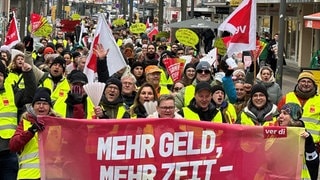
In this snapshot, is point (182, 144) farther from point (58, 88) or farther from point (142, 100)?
point (58, 88)

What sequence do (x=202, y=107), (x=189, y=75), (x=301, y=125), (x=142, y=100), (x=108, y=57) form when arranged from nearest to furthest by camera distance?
(x=301, y=125) → (x=202, y=107) → (x=142, y=100) → (x=108, y=57) → (x=189, y=75)

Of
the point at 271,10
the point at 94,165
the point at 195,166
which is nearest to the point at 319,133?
the point at 195,166

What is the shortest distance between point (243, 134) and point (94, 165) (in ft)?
3.99

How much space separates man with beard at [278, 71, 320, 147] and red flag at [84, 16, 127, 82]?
2.47 m

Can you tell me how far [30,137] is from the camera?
620cm

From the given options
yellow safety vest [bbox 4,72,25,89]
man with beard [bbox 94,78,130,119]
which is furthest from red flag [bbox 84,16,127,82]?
man with beard [bbox 94,78,130,119]

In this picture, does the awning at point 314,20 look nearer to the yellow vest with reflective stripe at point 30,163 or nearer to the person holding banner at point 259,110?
the person holding banner at point 259,110

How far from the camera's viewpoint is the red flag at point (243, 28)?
11250mm

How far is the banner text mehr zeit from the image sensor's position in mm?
5574

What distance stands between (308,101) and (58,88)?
3044mm

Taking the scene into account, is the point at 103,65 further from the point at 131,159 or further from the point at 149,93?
the point at 131,159

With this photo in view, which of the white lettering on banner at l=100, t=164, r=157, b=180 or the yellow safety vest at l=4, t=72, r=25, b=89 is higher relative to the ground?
the yellow safety vest at l=4, t=72, r=25, b=89

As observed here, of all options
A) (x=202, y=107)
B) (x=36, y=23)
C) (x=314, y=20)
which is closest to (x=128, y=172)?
(x=202, y=107)

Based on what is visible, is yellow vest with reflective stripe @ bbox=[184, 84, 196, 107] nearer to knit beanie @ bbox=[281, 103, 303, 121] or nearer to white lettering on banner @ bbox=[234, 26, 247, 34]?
knit beanie @ bbox=[281, 103, 303, 121]
